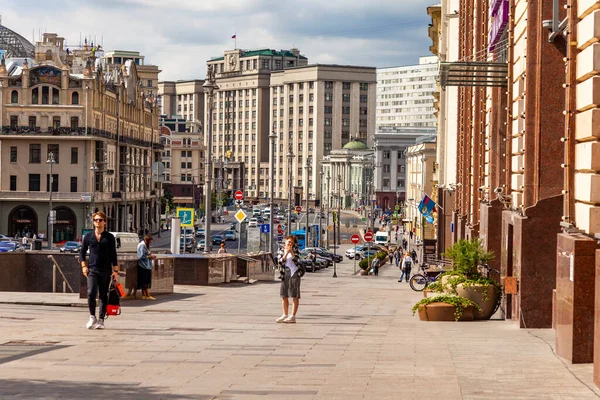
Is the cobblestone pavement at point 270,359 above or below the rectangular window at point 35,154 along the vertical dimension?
below

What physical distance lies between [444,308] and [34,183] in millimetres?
89559

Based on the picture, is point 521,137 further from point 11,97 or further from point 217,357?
point 11,97

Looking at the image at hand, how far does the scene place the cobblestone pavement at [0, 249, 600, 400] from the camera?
10547 millimetres

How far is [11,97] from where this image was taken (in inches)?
4198

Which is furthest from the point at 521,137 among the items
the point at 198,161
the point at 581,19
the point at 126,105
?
the point at 198,161

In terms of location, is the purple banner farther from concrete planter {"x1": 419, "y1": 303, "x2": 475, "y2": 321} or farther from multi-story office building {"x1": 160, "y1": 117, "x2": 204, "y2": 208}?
multi-story office building {"x1": 160, "y1": 117, "x2": 204, "y2": 208}

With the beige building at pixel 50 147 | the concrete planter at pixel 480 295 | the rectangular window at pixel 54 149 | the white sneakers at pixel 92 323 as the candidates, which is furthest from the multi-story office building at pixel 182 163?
the white sneakers at pixel 92 323

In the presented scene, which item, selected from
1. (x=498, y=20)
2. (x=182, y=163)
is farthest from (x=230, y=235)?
(x=498, y=20)

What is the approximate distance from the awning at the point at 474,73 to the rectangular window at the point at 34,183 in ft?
266

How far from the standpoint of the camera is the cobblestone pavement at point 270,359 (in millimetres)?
10547

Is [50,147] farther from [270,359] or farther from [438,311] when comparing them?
[270,359]

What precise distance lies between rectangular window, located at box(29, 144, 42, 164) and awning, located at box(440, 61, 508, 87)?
81499mm

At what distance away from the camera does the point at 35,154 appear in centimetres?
A: 10644

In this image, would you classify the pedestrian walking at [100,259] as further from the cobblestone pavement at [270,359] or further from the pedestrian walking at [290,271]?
the pedestrian walking at [290,271]
